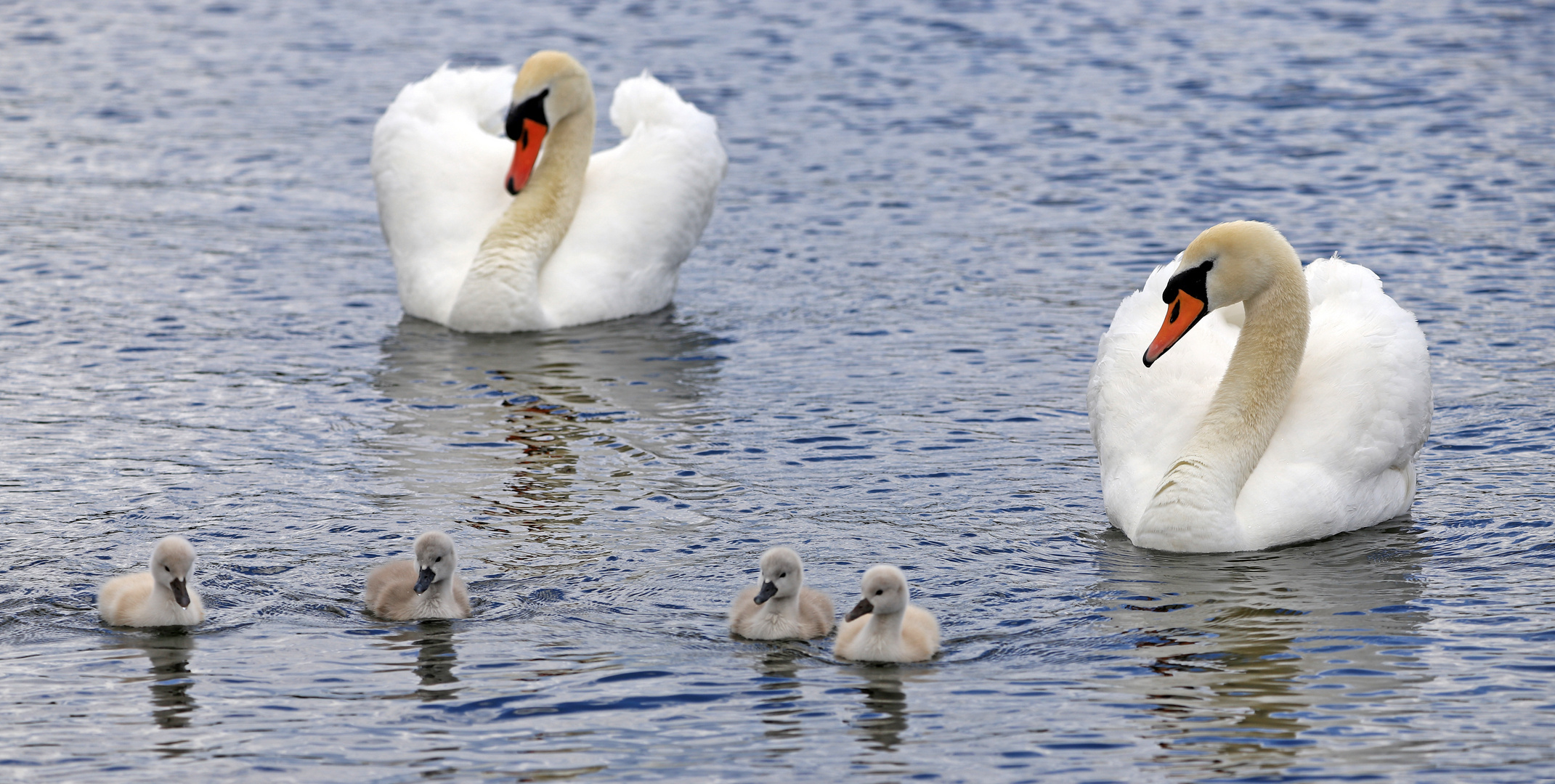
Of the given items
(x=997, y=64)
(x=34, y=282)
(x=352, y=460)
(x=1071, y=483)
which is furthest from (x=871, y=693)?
(x=997, y=64)

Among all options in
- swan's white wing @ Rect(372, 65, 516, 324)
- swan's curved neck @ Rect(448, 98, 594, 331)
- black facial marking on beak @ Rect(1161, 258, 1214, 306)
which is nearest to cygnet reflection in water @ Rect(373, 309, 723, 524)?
swan's curved neck @ Rect(448, 98, 594, 331)

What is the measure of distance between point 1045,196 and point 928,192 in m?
0.90

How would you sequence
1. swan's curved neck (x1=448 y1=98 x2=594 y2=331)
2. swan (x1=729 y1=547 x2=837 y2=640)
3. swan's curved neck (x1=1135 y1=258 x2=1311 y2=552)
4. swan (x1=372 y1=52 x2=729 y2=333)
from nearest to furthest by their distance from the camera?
swan (x1=729 y1=547 x2=837 y2=640), swan's curved neck (x1=1135 y1=258 x2=1311 y2=552), swan's curved neck (x1=448 y1=98 x2=594 y2=331), swan (x1=372 y1=52 x2=729 y2=333)

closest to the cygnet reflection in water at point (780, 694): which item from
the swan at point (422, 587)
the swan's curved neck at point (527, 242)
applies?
the swan at point (422, 587)

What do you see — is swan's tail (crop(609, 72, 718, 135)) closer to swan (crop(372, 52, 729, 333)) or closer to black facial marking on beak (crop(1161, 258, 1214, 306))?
swan (crop(372, 52, 729, 333))

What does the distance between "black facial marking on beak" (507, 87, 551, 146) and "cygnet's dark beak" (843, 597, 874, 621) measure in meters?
6.50

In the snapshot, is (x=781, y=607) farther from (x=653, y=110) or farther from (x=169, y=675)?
(x=653, y=110)

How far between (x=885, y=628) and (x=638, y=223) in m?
6.37

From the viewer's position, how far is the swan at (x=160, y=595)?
26.0 ft

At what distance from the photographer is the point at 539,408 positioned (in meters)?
11.7

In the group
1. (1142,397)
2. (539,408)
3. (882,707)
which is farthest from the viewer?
(539,408)

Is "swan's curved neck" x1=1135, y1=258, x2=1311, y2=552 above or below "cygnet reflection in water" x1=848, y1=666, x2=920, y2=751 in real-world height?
above

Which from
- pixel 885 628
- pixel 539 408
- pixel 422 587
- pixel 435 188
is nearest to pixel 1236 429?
pixel 885 628

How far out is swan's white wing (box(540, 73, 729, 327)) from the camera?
1359cm
